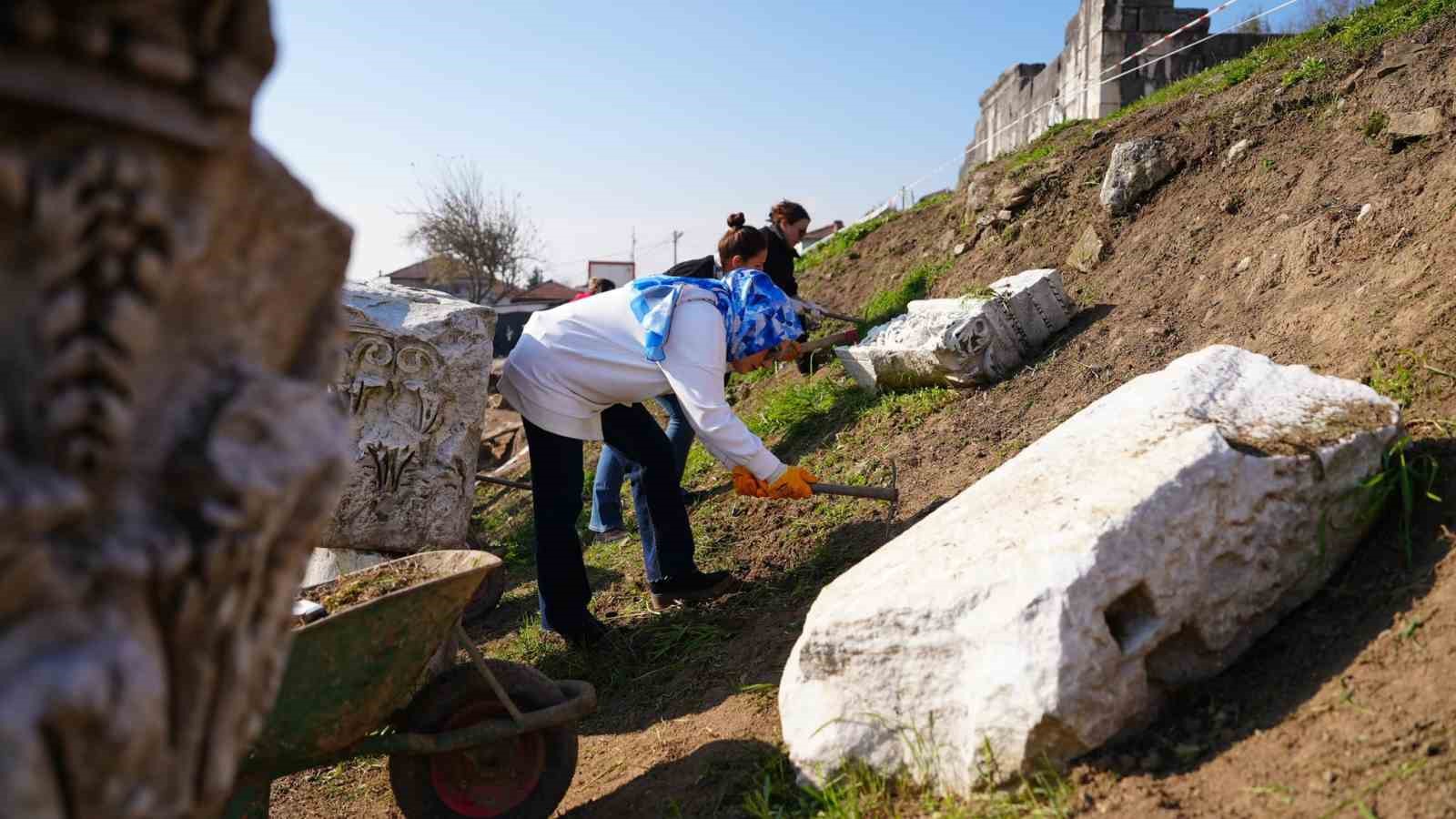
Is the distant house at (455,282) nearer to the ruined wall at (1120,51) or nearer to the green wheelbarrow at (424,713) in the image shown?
the ruined wall at (1120,51)

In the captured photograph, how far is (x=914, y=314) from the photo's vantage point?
586cm

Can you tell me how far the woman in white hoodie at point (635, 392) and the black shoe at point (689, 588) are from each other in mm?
16

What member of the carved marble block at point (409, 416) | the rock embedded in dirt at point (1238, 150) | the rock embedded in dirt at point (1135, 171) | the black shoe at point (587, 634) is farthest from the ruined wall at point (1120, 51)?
the black shoe at point (587, 634)

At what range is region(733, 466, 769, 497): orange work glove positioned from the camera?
3975mm

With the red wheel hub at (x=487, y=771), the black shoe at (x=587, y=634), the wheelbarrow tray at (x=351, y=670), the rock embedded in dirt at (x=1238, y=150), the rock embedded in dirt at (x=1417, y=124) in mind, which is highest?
the rock embedded in dirt at (x=1238, y=150)

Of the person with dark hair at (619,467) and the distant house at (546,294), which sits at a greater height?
the distant house at (546,294)

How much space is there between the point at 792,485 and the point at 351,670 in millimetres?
1809

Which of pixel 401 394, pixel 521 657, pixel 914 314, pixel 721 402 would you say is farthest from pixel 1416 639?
pixel 401 394

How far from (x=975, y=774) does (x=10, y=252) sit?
2079 millimetres

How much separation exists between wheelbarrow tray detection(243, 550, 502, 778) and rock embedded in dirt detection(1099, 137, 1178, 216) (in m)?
4.94

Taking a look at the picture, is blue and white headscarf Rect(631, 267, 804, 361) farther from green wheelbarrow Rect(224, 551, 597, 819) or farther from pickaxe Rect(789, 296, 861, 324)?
pickaxe Rect(789, 296, 861, 324)

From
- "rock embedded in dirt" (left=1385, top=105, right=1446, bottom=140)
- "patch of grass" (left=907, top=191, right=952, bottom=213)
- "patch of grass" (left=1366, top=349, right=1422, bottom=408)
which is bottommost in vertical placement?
"patch of grass" (left=1366, top=349, right=1422, bottom=408)

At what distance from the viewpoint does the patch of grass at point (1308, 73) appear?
19.3 feet

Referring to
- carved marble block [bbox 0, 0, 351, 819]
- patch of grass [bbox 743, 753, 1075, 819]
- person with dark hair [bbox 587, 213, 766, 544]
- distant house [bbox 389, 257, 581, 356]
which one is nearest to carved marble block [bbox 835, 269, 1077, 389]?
person with dark hair [bbox 587, 213, 766, 544]
